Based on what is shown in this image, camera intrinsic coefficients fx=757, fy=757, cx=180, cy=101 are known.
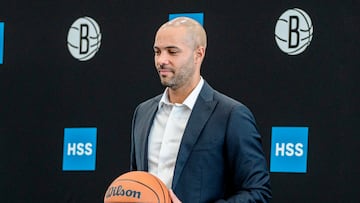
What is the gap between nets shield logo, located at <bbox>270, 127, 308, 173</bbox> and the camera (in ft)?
11.0

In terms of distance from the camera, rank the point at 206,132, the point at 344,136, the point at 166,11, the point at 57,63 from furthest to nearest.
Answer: the point at 57,63 < the point at 166,11 < the point at 344,136 < the point at 206,132

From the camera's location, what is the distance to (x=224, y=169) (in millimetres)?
2391

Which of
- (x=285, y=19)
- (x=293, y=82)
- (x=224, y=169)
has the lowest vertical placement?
(x=224, y=169)

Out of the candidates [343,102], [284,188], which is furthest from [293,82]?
[284,188]

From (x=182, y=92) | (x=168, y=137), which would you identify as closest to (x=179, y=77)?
(x=182, y=92)

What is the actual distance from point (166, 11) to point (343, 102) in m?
1.01

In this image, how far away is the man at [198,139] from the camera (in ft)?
7.71

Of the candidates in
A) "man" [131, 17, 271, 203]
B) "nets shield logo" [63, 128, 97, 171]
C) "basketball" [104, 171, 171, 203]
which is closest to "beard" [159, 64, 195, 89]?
"man" [131, 17, 271, 203]

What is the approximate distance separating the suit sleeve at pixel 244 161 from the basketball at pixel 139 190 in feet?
A: 0.73

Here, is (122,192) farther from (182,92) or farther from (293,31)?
(293,31)

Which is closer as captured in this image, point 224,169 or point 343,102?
point 224,169

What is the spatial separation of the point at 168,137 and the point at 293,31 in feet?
3.99

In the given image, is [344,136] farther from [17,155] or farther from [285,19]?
[17,155]

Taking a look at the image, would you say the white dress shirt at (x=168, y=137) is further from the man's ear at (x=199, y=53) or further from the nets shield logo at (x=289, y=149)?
the nets shield logo at (x=289, y=149)
